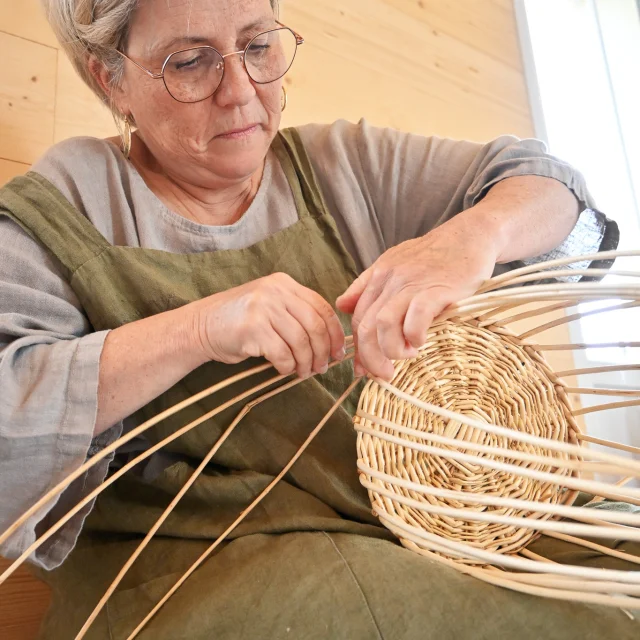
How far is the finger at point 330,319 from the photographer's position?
0.58m

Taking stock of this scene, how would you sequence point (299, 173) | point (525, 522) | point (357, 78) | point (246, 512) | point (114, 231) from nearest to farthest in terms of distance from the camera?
point (525, 522) → point (246, 512) → point (114, 231) → point (299, 173) → point (357, 78)

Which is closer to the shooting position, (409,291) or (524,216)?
(409,291)

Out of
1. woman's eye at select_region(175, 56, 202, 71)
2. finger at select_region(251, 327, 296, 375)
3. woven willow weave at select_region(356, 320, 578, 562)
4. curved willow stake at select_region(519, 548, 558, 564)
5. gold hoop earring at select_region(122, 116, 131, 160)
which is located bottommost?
curved willow stake at select_region(519, 548, 558, 564)

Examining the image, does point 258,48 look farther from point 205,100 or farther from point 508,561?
point 508,561

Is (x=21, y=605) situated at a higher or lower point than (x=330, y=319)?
lower

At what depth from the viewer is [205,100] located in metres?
0.73

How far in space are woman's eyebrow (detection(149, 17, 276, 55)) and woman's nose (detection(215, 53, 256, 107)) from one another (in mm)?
30

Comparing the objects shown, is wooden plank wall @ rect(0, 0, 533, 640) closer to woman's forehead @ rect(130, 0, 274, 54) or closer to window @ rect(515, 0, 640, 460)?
window @ rect(515, 0, 640, 460)

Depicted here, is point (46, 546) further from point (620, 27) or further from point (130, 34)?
point (620, 27)

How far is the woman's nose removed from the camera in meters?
0.72

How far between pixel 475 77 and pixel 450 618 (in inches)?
60.8

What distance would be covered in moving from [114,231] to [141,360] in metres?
0.24

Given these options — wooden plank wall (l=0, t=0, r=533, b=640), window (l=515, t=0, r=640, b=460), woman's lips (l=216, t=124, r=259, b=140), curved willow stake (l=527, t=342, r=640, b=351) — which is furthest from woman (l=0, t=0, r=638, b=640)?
window (l=515, t=0, r=640, b=460)

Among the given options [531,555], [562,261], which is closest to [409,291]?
[562,261]
